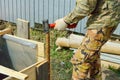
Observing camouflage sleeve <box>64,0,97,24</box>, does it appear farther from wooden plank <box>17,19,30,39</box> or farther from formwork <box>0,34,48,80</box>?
wooden plank <box>17,19,30,39</box>

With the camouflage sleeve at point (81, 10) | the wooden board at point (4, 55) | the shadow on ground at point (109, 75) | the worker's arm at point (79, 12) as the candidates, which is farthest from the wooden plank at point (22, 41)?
the shadow on ground at point (109, 75)

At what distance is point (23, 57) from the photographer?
4.26m

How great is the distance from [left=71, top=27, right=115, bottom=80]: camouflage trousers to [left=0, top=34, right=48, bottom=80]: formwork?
437mm

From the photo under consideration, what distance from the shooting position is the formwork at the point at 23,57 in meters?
3.73

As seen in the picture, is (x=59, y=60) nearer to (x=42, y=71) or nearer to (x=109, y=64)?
(x=109, y=64)

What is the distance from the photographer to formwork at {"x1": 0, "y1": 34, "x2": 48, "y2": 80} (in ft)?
12.2

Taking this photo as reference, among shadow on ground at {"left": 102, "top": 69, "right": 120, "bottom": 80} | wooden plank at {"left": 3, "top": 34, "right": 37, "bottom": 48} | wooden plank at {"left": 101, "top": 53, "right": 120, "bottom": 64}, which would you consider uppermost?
wooden plank at {"left": 3, "top": 34, "right": 37, "bottom": 48}

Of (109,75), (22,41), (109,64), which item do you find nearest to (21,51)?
(22,41)

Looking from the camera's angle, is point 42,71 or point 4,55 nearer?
point 42,71

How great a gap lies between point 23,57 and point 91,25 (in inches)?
39.5

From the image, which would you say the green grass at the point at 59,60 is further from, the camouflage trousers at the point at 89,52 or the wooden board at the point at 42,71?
the wooden board at the point at 42,71

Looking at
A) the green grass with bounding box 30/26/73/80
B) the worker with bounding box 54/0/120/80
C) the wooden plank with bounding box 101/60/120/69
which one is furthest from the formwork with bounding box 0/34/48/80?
the wooden plank with bounding box 101/60/120/69

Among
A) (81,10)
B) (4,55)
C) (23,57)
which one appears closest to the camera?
(81,10)

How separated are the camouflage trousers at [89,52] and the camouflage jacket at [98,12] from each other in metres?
0.10
